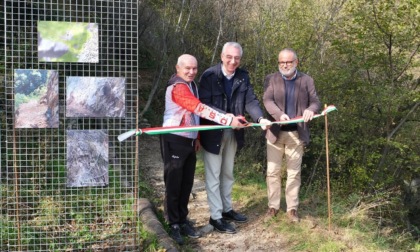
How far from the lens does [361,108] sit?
29.1 ft

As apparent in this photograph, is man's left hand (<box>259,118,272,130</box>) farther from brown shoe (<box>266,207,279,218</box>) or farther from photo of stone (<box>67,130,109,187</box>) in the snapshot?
photo of stone (<box>67,130,109,187</box>)

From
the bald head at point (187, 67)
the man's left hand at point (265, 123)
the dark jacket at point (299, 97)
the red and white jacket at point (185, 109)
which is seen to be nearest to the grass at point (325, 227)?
the dark jacket at point (299, 97)

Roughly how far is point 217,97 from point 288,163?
115cm

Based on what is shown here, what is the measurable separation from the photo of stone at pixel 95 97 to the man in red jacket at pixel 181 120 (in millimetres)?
579

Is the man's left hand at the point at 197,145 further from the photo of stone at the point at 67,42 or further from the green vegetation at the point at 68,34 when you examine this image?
the green vegetation at the point at 68,34

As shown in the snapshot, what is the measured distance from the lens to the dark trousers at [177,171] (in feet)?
14.6

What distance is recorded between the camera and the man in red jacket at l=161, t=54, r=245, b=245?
14.3ft

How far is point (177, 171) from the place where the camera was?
14.7 feet

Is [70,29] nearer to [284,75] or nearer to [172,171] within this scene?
[172,171]

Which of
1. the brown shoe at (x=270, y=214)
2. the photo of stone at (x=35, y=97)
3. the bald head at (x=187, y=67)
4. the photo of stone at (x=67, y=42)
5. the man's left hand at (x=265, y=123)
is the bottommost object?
the brown shoe at (x=270, y=214)

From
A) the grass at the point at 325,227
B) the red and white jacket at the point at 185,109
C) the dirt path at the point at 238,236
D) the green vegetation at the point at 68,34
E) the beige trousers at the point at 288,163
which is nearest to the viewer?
the green vegetation at the point at 68,34

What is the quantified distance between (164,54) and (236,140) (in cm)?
620

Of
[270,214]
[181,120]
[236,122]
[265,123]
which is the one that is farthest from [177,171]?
[270,214]

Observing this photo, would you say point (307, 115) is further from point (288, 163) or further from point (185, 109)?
point (185, 109)
